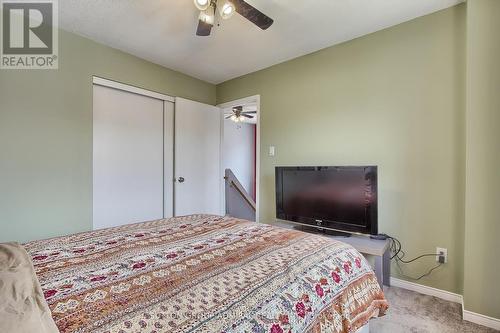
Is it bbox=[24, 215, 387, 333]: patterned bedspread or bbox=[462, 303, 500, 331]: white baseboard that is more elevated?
bbox=[24, 215, 387, 333]: patterned bedspread

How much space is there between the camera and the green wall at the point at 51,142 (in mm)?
2104

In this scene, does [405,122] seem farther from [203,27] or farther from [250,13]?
[203,27]

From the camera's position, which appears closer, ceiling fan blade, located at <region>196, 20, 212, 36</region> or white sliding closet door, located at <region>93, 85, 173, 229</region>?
ceiling fan blade, located at <region>196, 20, 212, 36</region>

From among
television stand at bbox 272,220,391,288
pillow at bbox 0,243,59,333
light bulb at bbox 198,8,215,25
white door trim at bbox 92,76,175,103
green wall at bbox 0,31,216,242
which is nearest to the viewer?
pillow at bbox 0,243,59,333

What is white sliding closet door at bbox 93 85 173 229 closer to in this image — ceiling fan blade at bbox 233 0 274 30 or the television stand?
ceiling fan blade at bbox 233 0 274 30

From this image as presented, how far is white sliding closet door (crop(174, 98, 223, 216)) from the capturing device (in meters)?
3.27

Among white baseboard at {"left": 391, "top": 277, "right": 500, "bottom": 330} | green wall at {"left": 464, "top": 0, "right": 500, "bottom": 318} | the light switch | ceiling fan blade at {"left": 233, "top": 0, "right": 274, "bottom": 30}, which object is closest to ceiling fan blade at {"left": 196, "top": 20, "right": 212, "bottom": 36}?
ceiling fan blade at {"left": 233, "top": 0, "right": 274, "bottom": 30}

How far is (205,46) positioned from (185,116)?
100 cm

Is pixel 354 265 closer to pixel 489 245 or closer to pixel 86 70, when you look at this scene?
pixel 489 245

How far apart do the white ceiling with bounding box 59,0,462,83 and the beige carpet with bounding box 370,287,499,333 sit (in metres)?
2.43

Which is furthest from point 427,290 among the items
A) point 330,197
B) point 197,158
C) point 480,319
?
point 197,158

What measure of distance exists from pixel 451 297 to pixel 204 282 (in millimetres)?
2242

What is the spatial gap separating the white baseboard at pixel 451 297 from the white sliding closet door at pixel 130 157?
272 cm

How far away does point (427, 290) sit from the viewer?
209cm
